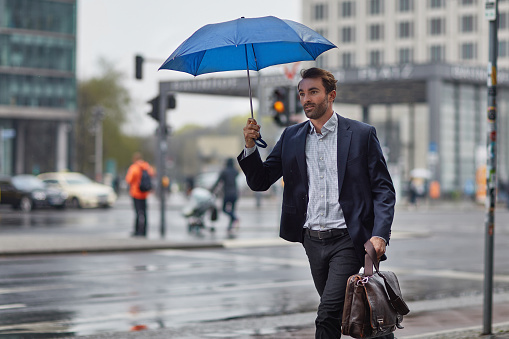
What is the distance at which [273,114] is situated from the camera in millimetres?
20547

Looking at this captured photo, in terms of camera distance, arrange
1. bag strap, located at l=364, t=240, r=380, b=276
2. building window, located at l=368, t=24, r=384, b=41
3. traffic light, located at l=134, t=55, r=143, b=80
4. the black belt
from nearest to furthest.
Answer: bag strap, located at l=364, t=240, r=380, b=276, the black belt, traffic light, located at l=134, t=55, r=143, b=80, building window, located at l=368, t=24, r=384, b=41

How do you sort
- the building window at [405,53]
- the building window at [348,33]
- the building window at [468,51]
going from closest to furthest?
the building window at [468,51] < the building window at [405,53] < the building window at [348,33]

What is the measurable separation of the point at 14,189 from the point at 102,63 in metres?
50.2

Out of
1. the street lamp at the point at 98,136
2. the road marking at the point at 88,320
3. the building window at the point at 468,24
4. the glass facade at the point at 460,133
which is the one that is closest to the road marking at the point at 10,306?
the road marking at the point at 88,320

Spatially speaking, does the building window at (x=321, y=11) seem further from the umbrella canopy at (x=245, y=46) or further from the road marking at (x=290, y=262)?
the umbrella canopy at (x=245, y=46)

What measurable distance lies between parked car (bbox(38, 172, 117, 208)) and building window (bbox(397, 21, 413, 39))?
2478 inches

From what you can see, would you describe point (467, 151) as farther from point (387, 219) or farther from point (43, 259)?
point (387, 219)

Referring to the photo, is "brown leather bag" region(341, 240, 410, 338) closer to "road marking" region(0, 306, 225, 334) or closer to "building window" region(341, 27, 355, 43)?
"road marking" region(0, 306, 225, 334)

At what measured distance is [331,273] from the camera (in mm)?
4883

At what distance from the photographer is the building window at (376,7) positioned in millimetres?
99188

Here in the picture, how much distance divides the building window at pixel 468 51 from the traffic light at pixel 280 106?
78847 mm

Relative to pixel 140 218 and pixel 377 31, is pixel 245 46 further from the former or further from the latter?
pixel 377 31

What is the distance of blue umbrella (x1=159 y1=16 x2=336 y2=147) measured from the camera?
5047mm

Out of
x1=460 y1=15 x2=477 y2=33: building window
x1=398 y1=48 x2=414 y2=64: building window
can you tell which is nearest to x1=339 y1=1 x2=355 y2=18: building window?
x1=398 y1=48 x2=414 y2=64: building window
